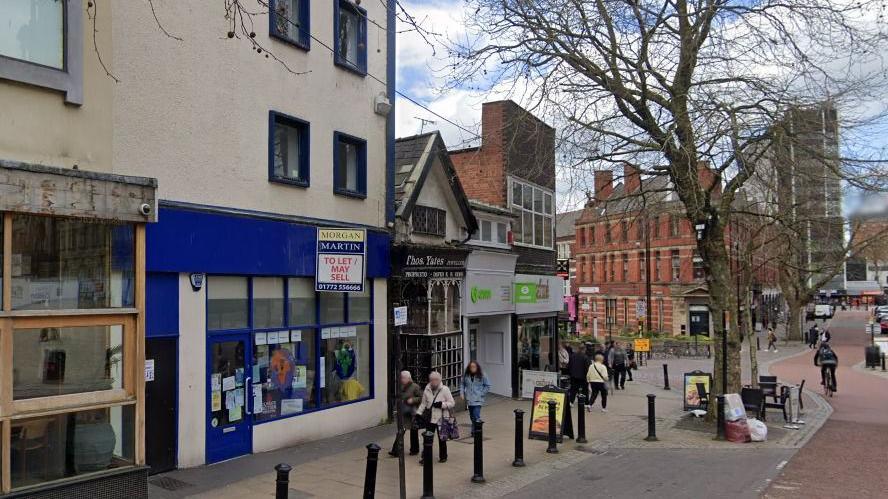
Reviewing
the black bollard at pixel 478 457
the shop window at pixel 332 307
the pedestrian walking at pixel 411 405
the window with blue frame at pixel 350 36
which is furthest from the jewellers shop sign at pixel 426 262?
the black bollard at pixel 478 457

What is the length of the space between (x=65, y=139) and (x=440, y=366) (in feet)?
32.0

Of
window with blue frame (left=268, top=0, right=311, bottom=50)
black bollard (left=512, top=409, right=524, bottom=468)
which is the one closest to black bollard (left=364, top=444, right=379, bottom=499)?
black bollard (left=512, top=409, right=524, bottom=468)

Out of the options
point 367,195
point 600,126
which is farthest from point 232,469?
point 600,126

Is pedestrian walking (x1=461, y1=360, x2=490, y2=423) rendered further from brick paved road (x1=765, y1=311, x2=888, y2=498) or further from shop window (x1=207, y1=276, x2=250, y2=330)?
brick paved road (x1=765, y1=311, x2=888, y2=498)

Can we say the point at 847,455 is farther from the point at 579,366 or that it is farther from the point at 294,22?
the point at 294,22

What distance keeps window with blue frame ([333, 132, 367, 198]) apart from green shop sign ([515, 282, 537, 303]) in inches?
285

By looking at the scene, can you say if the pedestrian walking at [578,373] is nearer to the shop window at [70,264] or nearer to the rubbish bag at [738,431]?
the rubbish bag at [738,431]

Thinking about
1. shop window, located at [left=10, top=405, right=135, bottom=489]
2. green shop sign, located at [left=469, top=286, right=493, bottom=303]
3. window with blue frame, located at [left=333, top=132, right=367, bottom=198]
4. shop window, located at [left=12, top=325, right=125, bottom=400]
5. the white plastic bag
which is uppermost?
window with blue frame, located at [left=333, top=132, right=367, bottom=198]

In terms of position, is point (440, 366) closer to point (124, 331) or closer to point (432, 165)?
point (432, 165)

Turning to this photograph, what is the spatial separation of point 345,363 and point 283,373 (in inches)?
A: 68.9

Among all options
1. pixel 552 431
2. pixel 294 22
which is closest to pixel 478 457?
pixel 552 431

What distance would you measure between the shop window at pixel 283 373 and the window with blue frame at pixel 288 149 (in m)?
2.68

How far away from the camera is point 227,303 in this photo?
10.9 meters

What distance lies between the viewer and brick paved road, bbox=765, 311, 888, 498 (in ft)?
32.6
